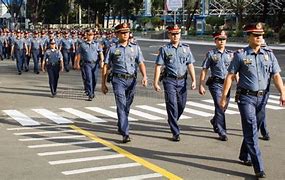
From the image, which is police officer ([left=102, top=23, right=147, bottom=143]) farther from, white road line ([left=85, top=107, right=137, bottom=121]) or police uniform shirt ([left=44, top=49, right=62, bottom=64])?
police uniform shirt ([left=44, top=49, right=62, bottom=64])

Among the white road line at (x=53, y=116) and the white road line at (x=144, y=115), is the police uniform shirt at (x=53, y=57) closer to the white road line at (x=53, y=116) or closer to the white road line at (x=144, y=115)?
the white road line at (x=53, y=116)

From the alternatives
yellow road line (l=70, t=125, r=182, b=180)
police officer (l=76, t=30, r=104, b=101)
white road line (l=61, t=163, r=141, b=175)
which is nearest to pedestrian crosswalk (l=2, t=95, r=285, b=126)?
yellow road line (l=70, t=125, r=182, b=180)

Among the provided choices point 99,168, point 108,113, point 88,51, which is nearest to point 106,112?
point 108,113

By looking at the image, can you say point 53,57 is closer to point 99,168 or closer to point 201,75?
point 201,75

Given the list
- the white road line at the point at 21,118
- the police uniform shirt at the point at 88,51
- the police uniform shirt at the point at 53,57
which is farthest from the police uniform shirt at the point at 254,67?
the police uniform shirt at the point at 53,57

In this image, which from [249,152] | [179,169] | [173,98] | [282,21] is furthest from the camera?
[282,21]

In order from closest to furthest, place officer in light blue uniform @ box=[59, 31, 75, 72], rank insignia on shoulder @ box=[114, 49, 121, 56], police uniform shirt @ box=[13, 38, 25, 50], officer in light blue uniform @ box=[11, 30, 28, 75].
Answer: rank insignia on shoulder @ box=[114, 49, 121, 56]
officer in light blue uniform @ box=[11, 30, 28, 75]
police uniform shirt @ box=[13, 38, 25, 50]
officer in light blue uniform @ box=[59, 31, 75, 72]

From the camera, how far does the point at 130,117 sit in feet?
38.4

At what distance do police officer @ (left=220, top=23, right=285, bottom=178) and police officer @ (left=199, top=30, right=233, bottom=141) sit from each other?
7.16 ft

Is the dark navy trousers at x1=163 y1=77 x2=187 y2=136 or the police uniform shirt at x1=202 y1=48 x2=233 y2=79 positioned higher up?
the police uniform shirt at x1=202 y1=48 x2=233 y2=79

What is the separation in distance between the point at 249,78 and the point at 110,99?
8.11m

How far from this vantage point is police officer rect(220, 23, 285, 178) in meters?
6.73

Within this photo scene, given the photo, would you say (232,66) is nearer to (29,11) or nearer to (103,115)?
(103,115)

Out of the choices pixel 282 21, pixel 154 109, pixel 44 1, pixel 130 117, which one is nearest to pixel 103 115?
pixel 130 117
